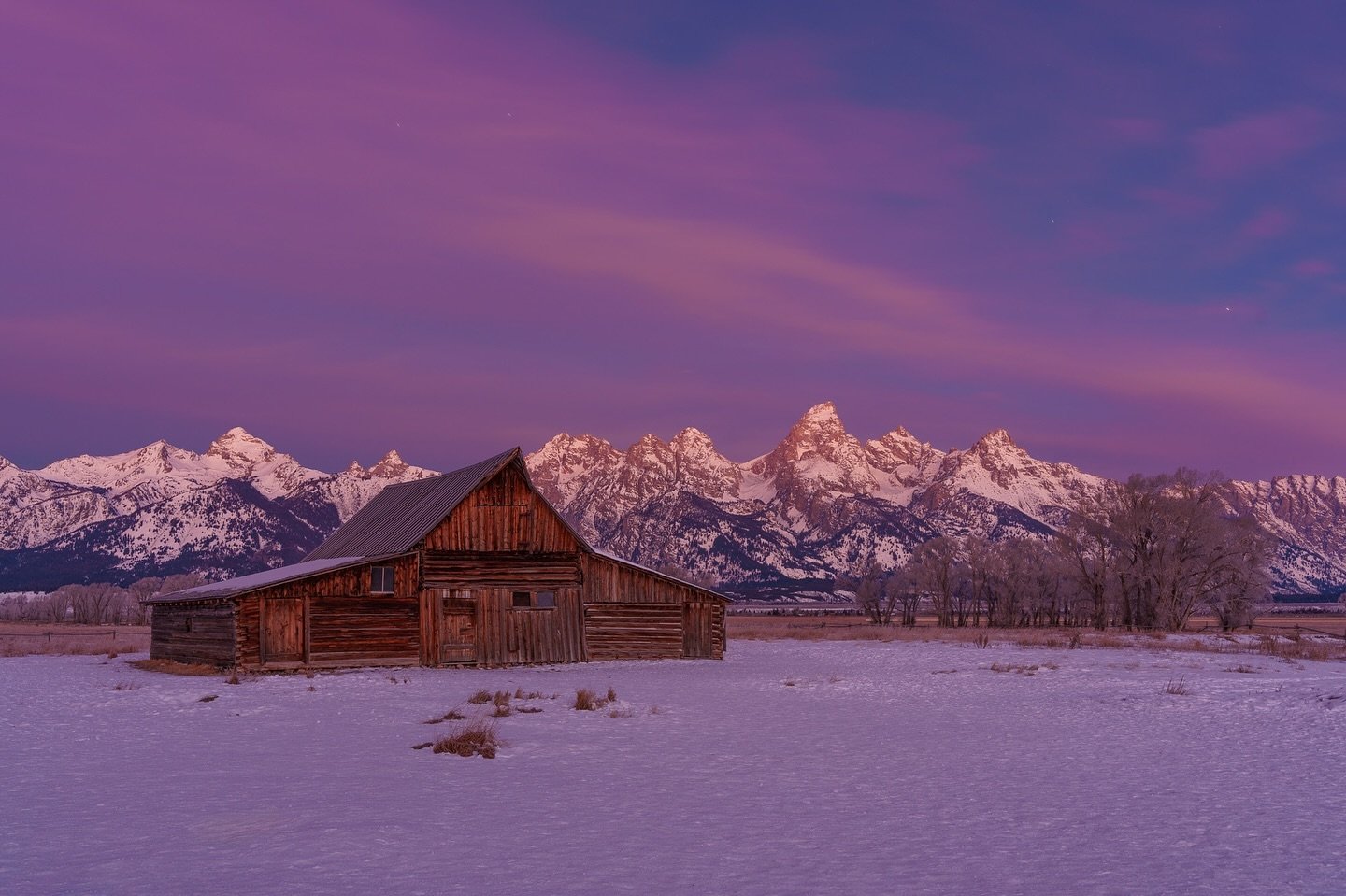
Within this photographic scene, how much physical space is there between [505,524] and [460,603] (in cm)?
337

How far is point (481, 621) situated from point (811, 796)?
95.4ft

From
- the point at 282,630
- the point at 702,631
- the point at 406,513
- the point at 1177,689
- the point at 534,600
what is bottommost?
the point at 1177,689

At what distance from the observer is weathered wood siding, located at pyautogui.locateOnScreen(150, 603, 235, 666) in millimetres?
38000

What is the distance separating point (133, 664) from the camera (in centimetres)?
4234

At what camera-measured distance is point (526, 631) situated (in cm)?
4247

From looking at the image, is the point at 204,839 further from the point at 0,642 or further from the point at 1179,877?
the point at 0,642

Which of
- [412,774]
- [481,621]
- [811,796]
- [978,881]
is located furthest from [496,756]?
[481,621]

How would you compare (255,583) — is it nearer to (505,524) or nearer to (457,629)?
(457,629)

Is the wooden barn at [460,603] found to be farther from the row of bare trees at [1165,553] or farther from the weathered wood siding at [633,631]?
the row of bare trees at [1165,553]

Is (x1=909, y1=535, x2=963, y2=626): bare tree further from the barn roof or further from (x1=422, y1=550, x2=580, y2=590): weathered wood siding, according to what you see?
(x1=422, y1=550, x2=580, y2=590): weathered wood siding

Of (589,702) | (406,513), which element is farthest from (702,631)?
(589,702)

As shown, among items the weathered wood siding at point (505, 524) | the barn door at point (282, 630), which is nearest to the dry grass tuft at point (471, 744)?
the barn door at point (282, 630)

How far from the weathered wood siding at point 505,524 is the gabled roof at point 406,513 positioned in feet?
1.69

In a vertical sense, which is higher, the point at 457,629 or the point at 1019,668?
the point at 457,629
